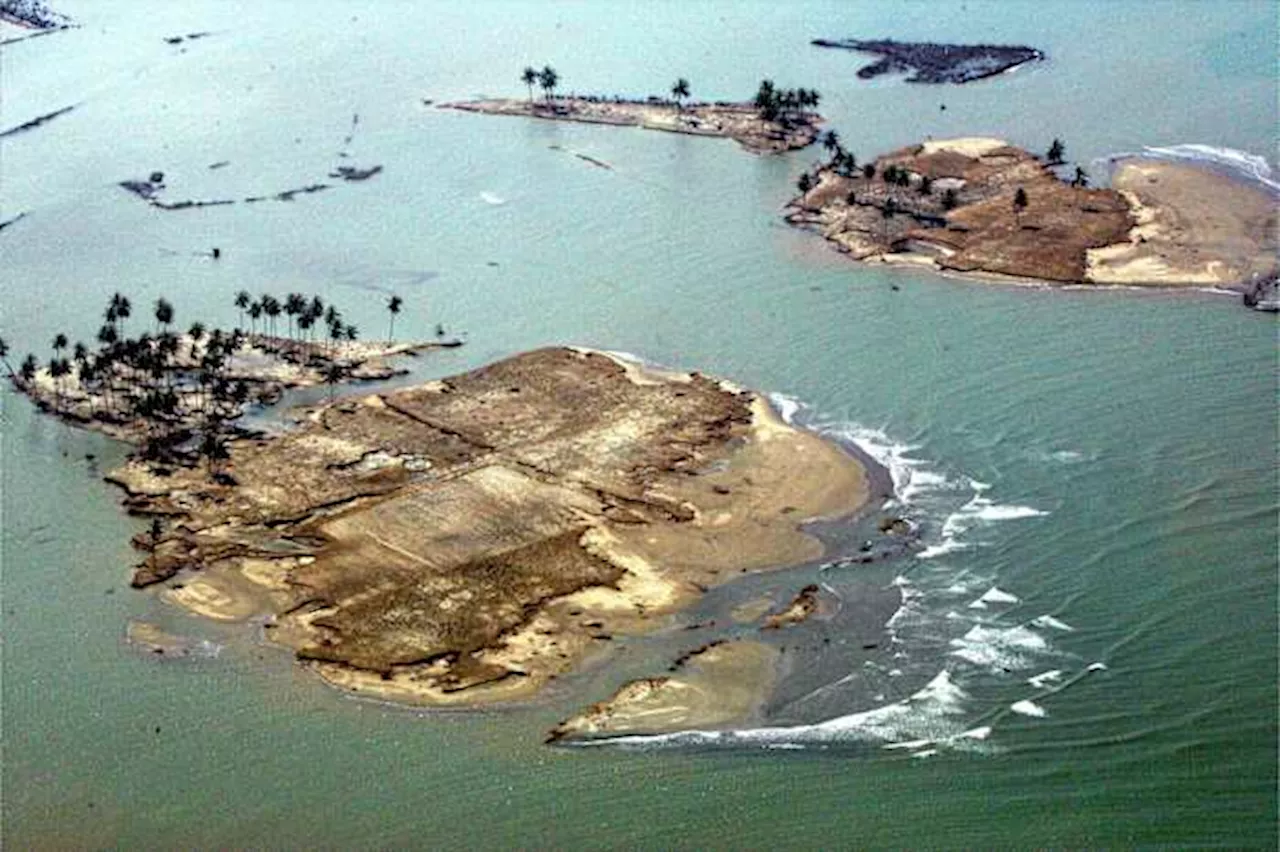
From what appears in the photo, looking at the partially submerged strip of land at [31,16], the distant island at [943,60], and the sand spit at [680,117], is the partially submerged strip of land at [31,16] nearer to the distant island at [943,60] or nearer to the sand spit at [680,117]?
the sand spit at [680,117]

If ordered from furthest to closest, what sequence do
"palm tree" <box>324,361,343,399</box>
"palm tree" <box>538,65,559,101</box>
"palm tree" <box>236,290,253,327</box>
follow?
1. "palm tree" <box>538,65,559,101</box>
2. "palm tree" <box>236,290,253,327</box>
3. "palm tree" <box>324,361,343,399</box>

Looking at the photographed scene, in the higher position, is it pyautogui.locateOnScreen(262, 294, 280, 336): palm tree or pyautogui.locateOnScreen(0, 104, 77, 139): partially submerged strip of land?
pyautogui.locateOnScreen(0, 104, 77, 139): partially submerged strip of land

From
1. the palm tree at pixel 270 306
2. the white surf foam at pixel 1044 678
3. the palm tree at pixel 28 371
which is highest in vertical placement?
the palm tree at pixel 270 306

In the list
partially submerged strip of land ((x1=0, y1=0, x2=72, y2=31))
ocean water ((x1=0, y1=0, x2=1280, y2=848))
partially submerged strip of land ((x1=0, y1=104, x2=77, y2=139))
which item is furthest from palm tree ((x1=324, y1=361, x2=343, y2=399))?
partially submerged strip of land ((x1=0, y1=0, x2=72, y2=31))

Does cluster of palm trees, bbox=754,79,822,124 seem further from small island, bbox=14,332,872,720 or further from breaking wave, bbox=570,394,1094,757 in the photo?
breaking wave, bbox=570,394,1094,757

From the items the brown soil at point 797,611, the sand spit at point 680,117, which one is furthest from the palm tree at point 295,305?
the sand spit at point 680,117

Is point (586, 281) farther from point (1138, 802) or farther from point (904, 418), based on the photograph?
point (1138, 802)

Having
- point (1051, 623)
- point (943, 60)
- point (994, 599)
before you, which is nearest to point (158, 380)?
point (994, 599)
